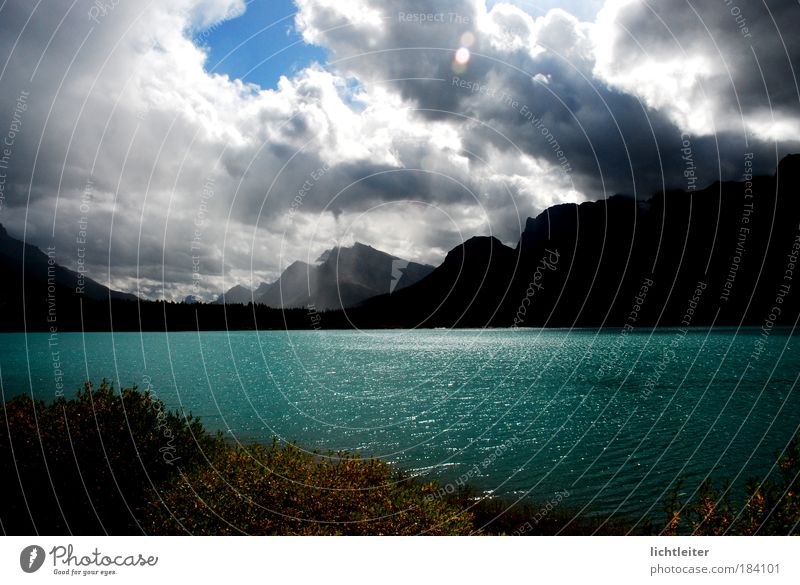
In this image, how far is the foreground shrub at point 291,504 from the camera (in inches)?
447

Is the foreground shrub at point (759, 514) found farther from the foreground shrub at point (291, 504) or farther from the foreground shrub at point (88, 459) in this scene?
the foreground shrub at point (88, 459)

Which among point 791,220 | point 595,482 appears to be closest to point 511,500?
point 595,482

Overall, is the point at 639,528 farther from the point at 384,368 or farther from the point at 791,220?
the point at 791,220

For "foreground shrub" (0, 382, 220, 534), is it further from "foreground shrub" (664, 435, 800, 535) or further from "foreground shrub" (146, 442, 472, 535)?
"foreground shrub" (664, 435, 800, 535)

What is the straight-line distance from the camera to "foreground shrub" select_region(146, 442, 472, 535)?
1135 centimetres

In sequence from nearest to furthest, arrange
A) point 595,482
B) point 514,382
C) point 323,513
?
point 323,513
point 595,482
point 514,382

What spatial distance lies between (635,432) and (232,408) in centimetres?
4398

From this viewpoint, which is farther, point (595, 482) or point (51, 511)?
point (595, 482)

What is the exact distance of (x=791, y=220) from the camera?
178 metres
